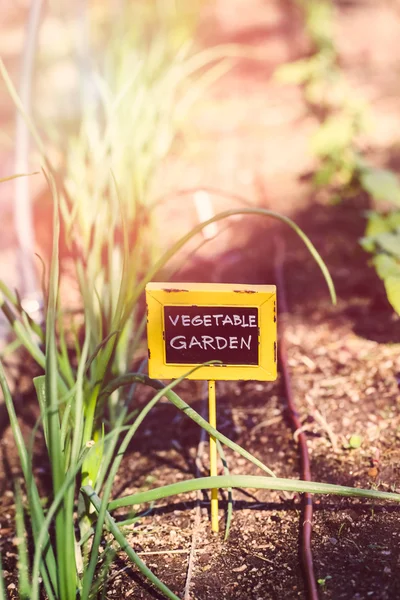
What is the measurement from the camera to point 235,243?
2598 mm

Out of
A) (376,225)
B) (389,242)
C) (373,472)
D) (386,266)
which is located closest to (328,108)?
(376,225)

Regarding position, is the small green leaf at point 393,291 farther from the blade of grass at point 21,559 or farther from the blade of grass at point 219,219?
the blade of grass at point 21,559

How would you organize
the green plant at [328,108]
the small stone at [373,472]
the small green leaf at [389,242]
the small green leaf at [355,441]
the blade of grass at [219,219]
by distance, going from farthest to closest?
the green plant at [328,108], the small green leaf at [389,242], the small green leaf at [355,441], the small stone at [373,472], the blade of grass at [219,219]

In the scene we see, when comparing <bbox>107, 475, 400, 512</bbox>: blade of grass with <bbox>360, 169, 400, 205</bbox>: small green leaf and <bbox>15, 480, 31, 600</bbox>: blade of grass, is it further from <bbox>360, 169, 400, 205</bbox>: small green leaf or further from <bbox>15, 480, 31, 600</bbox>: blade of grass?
<bbox>360, 169, 400, 205</bbox>: small green leaf

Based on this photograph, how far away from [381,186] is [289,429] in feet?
2.98

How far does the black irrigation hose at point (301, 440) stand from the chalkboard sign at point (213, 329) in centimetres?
30

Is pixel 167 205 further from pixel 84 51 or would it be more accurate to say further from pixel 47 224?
pixel 84 51

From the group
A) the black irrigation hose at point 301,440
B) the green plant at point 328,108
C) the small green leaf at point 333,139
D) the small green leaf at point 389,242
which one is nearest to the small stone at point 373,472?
the black irrigation hose at point 301,440

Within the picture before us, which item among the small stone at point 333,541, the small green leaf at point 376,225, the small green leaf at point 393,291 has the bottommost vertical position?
the small stone at point 333,541

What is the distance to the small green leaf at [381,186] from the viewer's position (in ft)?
6.63

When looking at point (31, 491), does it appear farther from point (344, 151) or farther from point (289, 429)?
point (344, 151)

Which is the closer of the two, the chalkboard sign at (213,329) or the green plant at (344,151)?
the chalkboard sign at (213,329)

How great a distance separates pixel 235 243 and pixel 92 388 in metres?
1.55

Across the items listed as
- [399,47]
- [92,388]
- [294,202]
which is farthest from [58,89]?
[92,388]
